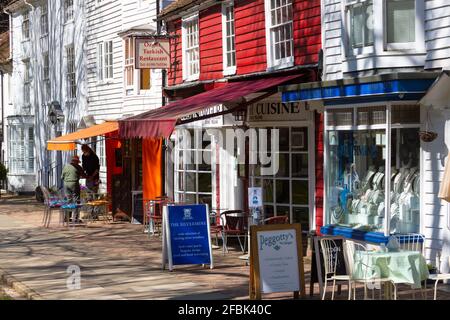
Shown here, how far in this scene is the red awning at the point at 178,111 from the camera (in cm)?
1747

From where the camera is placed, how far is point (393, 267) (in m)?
11.7

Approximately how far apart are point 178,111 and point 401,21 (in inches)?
212

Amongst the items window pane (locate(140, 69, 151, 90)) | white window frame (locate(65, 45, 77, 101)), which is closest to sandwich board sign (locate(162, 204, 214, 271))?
window pane (locate(140, 69, 151, 90))

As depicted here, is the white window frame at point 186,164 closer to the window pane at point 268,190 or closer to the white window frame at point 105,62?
the window pane at point 268,190

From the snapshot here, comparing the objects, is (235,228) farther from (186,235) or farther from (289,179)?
(186,235)

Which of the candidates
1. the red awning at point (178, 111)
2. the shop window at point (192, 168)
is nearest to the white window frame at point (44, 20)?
the shop window at point (192, 168)

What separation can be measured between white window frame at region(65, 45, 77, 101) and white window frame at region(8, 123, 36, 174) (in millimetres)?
7137

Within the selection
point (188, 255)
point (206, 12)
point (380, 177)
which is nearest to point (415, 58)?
point (380, 177)

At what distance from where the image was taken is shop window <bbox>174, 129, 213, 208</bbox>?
23003 mm

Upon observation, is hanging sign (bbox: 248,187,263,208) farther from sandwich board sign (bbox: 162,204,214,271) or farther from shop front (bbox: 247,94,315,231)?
shop front (bbox: 247,94,315,231)

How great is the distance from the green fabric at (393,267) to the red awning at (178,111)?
630 cm

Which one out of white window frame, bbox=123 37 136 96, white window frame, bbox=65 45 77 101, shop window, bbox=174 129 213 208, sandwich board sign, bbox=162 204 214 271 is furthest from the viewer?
white window frame, bbox=65 45 77 101

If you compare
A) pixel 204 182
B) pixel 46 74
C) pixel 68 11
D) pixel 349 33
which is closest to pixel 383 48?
pixel 349 33

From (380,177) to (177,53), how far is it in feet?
34.8
